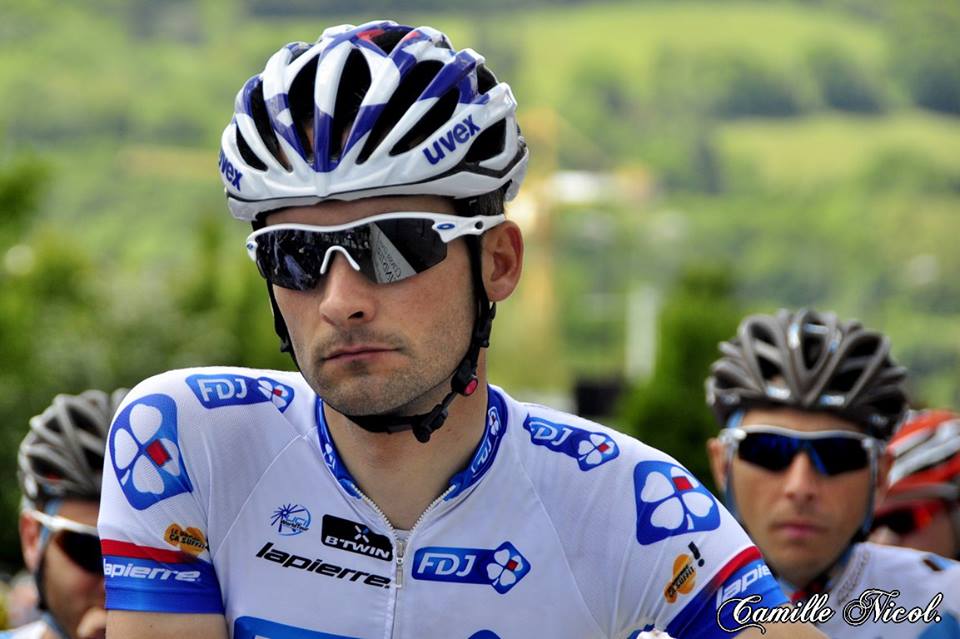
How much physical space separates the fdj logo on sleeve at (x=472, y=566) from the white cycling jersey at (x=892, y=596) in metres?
1.80

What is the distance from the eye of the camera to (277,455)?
144 inches

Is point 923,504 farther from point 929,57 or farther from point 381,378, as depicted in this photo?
point 929,57

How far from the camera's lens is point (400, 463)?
3666mm

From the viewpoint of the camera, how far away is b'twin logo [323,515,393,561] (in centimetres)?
356

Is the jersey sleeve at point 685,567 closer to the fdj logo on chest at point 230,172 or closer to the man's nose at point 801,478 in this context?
the fdj logo on chest at point 230,172

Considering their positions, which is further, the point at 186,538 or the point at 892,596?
the point at 892,596

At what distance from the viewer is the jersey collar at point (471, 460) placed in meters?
3.64

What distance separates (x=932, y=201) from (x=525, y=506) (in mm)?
126305

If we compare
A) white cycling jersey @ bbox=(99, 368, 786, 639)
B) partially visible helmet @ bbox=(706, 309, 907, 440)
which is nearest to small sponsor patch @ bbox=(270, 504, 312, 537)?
white cycling jersey @ bbox=(99, 368, 786, 639)

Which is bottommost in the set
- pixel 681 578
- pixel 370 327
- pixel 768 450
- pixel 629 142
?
pixel 629 142

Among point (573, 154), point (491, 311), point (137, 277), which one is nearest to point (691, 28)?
point (573, 154)

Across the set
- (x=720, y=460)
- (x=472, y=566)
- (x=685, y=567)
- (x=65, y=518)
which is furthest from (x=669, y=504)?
(x=65, y=518)

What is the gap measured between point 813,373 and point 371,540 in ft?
8.91

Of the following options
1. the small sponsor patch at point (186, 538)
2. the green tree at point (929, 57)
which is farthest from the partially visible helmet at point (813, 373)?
the green tree at point (929, 57)
